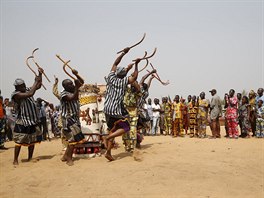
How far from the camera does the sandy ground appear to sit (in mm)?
4695

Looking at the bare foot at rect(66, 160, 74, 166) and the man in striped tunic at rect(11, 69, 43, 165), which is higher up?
the man in striped tunic at rect(11, 69, 43, 165)

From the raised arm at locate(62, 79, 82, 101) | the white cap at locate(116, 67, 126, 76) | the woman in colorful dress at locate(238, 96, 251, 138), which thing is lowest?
the woman in colorful dress at locate(238, 96, 251, 138)

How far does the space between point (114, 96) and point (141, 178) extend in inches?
85.5

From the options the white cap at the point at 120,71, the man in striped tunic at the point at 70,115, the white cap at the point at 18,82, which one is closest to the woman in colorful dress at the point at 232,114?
the white cap at the point at 120,71

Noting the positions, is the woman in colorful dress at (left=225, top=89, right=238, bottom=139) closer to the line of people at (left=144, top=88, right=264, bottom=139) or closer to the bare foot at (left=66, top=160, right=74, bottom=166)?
the line of people at (left=144, top=88, right=264, bottom=139)

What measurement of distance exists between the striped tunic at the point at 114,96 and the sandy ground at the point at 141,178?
101 cm

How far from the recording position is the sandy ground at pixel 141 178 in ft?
15.4

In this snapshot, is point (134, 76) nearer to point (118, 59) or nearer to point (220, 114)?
point (118, 59)

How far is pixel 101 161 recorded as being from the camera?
6.67m

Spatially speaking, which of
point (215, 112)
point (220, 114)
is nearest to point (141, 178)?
point (215, 112)

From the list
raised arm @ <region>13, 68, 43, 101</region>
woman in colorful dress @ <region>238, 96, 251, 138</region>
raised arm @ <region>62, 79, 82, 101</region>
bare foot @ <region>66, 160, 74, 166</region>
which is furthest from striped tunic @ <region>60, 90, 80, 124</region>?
woman in colorful dress @ <region>238, 96, 251, 138</region>

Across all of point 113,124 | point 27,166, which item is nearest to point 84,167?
point 113,124

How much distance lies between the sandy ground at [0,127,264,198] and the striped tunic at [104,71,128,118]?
101 centimetres

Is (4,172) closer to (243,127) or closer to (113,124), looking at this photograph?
(113,124)
